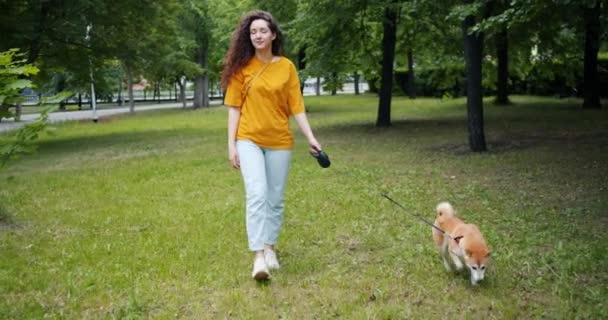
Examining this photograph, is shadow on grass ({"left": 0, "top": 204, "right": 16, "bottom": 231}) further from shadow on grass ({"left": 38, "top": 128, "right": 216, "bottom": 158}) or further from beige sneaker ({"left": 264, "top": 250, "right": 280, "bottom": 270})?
shadow on grass ({"left": 38, "top": 128, "right": 216, "bottom": 158})

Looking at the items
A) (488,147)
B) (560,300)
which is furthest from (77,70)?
(560,300)

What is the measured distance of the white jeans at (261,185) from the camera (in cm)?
479

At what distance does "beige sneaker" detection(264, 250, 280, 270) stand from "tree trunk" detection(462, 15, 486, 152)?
27.6ft

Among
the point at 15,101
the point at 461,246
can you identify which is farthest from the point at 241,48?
the point at 461,246

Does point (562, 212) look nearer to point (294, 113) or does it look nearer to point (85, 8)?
point (294, 113)

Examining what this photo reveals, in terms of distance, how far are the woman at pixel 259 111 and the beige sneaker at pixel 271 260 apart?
0.20ft

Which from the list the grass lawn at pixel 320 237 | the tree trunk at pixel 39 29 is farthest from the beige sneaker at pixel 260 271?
the tree trunk at pixel 39 29

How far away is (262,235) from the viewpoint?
15.8 ft

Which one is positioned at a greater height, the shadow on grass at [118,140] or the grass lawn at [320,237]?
the shadow on grass at [118,140]

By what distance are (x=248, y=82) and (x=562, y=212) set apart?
4208 mm

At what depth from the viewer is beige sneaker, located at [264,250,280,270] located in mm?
5145

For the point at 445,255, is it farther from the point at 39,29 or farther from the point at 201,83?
the point at 201,83

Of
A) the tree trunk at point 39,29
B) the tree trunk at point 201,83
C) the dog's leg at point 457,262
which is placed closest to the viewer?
the dog's leg at point 457,262

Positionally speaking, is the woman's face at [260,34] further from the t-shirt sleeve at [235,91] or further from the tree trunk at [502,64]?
the tree trunk at [502,64]
